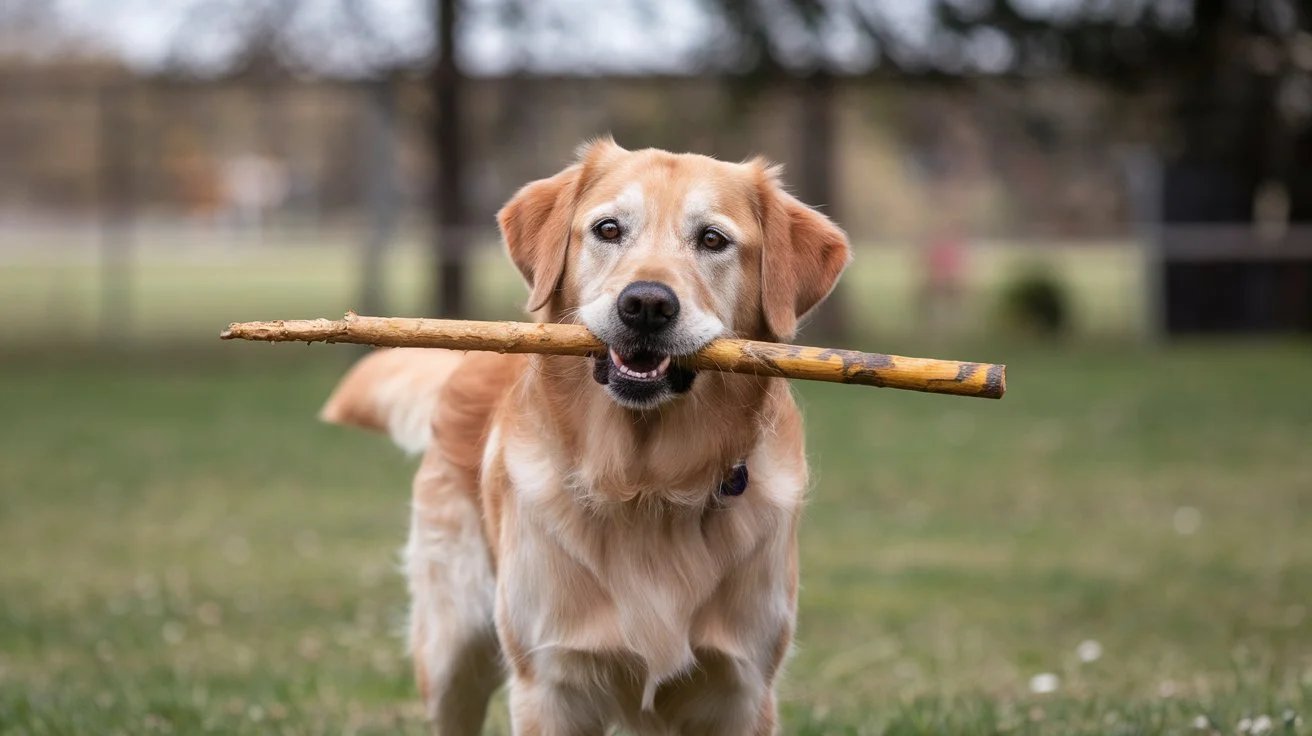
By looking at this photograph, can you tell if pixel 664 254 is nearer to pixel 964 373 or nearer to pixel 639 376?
pixel 639 376

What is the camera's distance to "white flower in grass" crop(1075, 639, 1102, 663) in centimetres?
681

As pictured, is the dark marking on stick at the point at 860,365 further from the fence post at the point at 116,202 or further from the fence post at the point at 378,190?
the fence post at the point at 116,202

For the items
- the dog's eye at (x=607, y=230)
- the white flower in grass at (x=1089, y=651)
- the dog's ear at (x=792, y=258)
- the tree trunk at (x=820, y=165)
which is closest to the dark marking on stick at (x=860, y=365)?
the dog's ear at (x=792, y=258)

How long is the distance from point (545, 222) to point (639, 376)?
2.42ft

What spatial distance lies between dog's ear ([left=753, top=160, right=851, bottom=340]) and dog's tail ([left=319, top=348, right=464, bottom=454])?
156 centimetres

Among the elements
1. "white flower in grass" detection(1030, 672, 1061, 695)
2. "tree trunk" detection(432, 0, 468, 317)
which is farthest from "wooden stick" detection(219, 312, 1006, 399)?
"tree trunk" detection(432, 0, 468, 317)

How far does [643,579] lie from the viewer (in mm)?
4043

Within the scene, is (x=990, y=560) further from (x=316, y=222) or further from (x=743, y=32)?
(x=316, y=222)

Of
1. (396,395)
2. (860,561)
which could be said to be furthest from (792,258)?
(860,561)

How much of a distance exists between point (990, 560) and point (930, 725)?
14.3 feet

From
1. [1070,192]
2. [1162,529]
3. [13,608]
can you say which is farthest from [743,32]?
[13,608]

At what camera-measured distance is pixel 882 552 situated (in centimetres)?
950

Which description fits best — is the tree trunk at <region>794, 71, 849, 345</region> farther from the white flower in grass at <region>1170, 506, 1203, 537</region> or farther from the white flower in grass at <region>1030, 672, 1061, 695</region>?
the white flower in grass at <region>1030, 672, 1061, 695</region>

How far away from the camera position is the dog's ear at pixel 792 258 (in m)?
4.26
